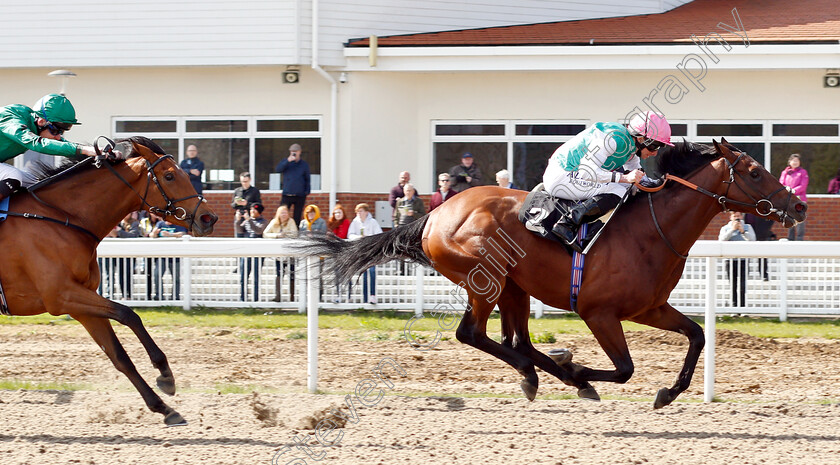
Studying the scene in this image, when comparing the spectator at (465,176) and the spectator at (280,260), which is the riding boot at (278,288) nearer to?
the spectator at (280,260)

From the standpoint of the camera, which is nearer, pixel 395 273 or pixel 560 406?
pixel 560 406

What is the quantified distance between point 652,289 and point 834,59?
9.23 m

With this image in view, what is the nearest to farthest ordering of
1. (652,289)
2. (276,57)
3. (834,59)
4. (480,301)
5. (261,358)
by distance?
1. (652,289)
2. (480,301)
3. (261,358)
4. (834,59)
5. (276,57)

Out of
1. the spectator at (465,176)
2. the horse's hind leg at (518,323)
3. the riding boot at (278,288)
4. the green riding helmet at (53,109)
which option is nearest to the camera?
the green riding helmet at (53,109)

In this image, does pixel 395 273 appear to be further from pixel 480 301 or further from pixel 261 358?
pixel 480 301

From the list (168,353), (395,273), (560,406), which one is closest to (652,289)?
(560,406)

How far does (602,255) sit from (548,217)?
1.17ft

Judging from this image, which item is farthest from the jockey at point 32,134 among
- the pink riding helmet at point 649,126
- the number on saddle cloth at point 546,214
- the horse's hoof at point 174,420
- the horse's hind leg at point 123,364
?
the pink riding helmet at point 649,126

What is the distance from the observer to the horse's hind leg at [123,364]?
5.04 m

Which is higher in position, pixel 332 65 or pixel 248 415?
pixel 332 65

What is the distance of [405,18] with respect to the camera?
1434cm

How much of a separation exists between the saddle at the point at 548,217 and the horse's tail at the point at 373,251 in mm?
727

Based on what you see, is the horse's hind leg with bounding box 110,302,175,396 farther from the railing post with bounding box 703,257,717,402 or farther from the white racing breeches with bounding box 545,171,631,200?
the railing post with bounding box 703,257,717,402

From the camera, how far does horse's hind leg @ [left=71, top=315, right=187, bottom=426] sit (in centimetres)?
504
